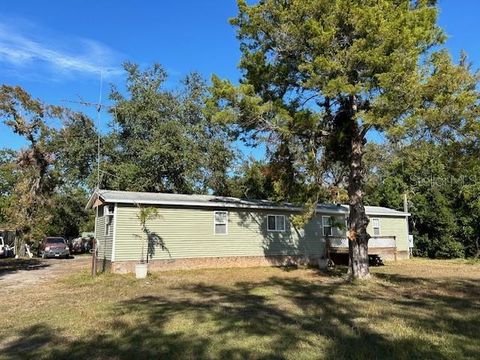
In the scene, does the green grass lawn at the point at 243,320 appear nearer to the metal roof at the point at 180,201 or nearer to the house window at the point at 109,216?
the house window at the point at 109,216

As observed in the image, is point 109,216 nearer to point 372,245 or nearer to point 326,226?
point 326,226

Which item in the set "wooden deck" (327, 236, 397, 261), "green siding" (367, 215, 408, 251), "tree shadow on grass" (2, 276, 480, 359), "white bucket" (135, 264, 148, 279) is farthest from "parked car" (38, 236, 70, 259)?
"tree shadow on grass" (2, 276, 480, 359)

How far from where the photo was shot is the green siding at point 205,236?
1853 centimetres

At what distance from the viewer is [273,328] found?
8.25m

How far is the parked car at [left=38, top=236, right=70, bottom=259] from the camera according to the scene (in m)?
33.0

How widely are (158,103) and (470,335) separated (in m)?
28.7

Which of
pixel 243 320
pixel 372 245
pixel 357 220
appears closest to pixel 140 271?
pixel 357 220

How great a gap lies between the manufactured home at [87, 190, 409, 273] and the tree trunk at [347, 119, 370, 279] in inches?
91.3

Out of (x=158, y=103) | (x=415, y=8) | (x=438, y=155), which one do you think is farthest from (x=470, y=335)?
(x=158, y=103)

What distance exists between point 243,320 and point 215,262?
11725mm

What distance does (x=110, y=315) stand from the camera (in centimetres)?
960

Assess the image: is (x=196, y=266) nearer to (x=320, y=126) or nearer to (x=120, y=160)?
(x=320, y=126)

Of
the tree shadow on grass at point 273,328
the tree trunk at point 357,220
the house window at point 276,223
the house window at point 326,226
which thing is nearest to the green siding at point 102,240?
the tree shadow on grass at point 273,328

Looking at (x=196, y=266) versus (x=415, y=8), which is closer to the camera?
(x=415, y=8)
